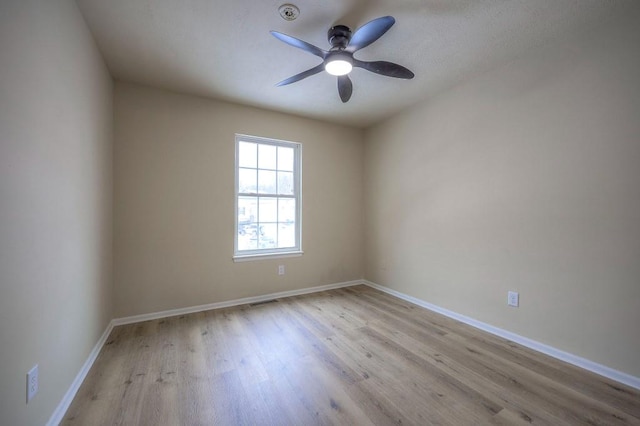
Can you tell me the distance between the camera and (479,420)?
146 cm

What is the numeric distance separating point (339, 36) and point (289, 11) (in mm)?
396

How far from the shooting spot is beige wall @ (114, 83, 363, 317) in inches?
109

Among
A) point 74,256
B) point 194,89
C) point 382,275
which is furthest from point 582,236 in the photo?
point 194,89

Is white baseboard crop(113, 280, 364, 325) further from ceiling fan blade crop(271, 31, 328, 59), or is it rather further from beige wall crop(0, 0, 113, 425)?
ceiling fan blade crop(271, 31, 328, 59)

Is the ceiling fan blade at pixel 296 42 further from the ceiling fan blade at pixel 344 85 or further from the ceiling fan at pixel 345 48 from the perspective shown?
the ceiling fan blade at pixel 344 85

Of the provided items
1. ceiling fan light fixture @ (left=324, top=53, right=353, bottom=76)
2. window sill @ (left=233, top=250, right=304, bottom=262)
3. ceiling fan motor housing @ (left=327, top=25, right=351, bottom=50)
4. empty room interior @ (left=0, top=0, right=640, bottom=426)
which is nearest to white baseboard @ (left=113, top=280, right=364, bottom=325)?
empty room interior @ (left=0, top=0, right=640, bottom=426)

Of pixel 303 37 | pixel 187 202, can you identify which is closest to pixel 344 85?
pixel 303 37

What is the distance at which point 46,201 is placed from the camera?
1378mm

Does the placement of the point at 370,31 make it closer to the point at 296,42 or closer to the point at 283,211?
the point at 296,42

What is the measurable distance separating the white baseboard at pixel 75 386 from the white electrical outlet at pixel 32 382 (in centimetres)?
29

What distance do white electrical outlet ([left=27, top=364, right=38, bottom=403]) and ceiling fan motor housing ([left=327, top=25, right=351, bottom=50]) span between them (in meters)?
2.61

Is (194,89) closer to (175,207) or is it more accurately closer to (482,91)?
(175,207)

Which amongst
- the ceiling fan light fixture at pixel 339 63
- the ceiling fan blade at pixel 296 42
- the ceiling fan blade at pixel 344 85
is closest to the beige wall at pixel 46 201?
the ceiling fan blade at pixel 296 42

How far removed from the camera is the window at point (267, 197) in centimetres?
345
